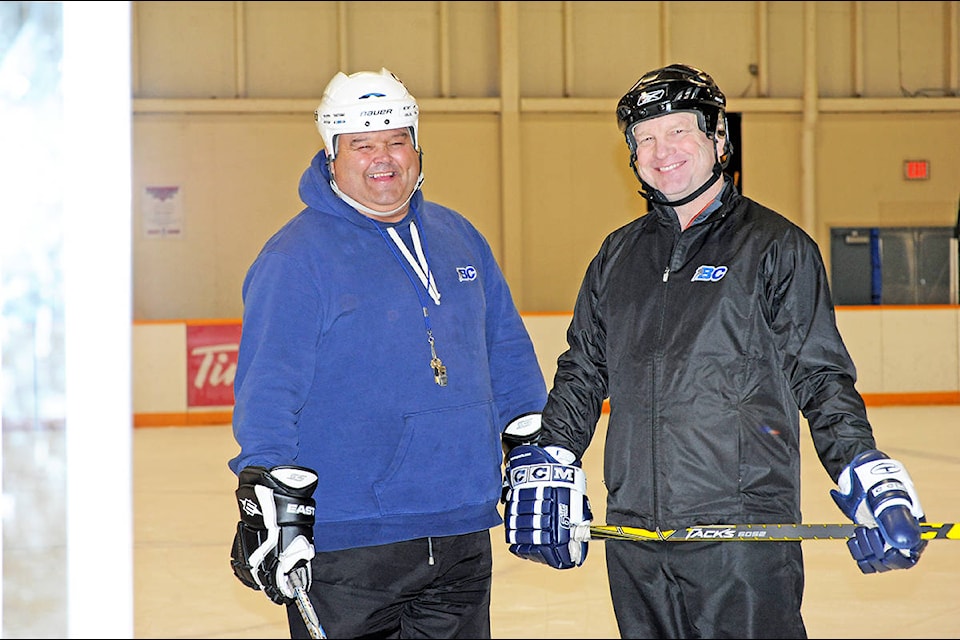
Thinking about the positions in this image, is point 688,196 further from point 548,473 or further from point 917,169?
point 917,169

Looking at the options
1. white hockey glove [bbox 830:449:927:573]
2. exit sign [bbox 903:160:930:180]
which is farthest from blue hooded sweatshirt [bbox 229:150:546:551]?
exit sign [bbox 903:160:930:180]

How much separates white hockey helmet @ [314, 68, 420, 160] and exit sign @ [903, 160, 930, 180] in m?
1.14

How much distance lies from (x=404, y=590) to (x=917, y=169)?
4.96ft

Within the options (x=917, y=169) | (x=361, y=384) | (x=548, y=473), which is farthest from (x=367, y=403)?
(x=917, y=169)

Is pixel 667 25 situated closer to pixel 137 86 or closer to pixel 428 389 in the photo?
pixel 137 86

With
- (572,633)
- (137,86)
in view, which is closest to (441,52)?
(137,86)

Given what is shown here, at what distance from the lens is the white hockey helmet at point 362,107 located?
1899 millimetres

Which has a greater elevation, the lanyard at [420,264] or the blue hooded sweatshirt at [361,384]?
the lanyard at [420,264]

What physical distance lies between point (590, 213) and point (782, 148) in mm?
1674

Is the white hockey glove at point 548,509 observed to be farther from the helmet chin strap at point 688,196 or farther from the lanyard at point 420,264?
the helmet chin strap at point 688,196

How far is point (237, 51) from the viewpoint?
9.88 metres

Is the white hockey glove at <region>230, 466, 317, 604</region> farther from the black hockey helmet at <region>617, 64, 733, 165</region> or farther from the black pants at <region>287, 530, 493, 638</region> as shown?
the black hockey helmet at <region>617, 64, 733, 165</region>

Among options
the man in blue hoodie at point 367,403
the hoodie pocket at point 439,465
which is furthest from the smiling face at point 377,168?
the hoodie pocket at point 439,465

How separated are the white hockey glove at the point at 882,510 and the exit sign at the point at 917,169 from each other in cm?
109
